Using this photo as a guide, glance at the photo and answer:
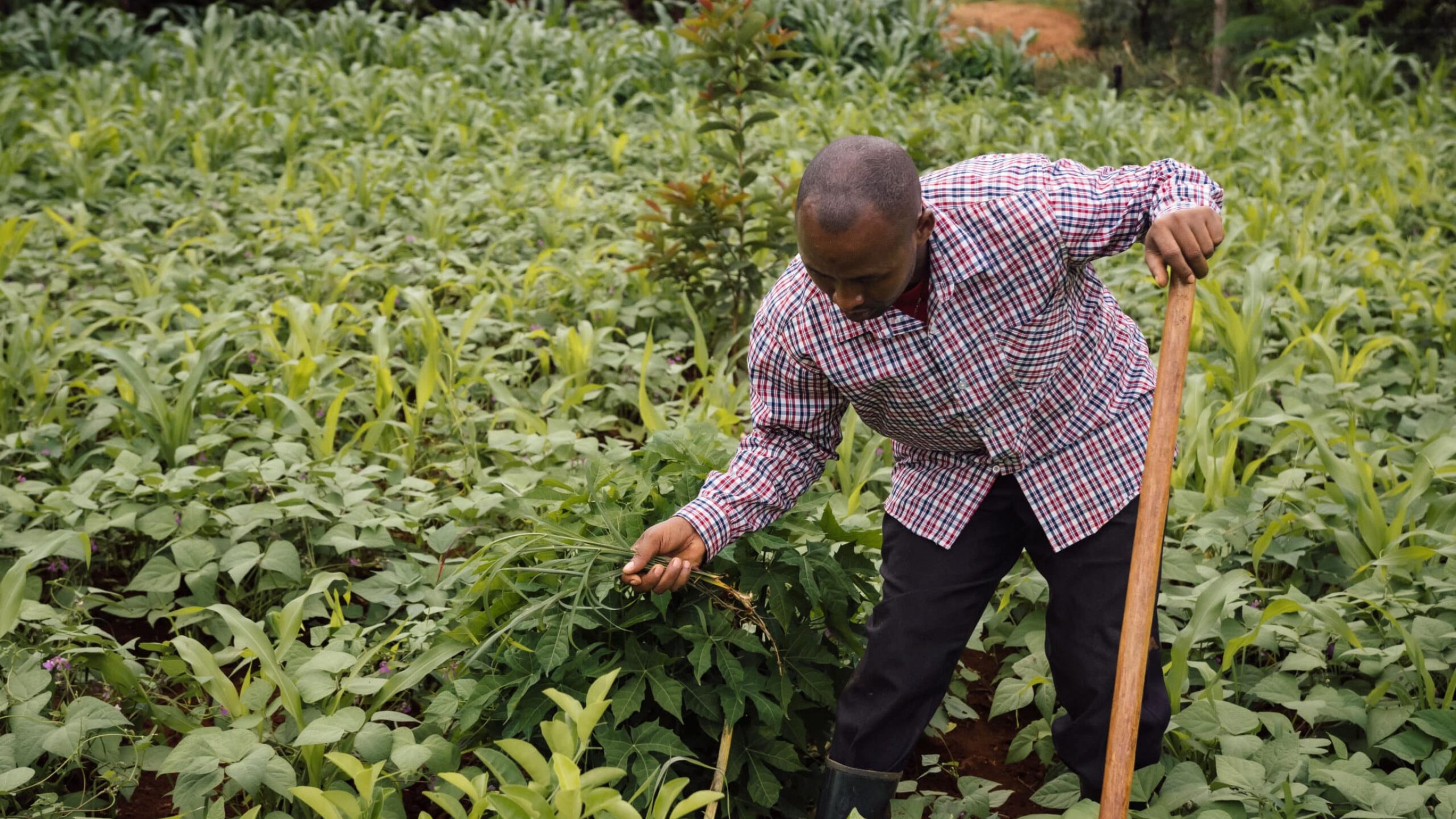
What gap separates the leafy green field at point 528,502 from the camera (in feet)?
6.66

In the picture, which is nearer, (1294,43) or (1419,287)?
(1419,287)

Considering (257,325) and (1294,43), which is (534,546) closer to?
(257,325)

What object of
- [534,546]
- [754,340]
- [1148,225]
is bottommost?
[534,546]

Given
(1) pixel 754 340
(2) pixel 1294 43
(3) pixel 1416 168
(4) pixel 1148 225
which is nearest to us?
(4) pixel 1148 225

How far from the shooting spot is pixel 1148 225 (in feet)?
6.23

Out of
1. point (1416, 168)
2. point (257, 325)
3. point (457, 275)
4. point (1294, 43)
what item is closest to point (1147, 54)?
point (1294, 43)

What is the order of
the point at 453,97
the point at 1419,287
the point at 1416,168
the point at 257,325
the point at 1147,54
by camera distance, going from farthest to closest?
1. the point at 1147,54
2. the point at 453,97
3. the point at 1416,168
4. the point at 1419,287
5. the point at 257,325

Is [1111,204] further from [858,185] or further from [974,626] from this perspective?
[974,626]

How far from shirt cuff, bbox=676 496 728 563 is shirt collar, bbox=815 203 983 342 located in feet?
1.20

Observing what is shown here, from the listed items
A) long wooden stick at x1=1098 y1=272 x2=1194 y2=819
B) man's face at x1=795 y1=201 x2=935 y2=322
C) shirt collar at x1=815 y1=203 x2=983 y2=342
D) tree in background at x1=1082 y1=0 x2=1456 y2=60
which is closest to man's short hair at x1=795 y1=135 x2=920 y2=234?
man's face at x1=795 y1=201 x2=935 y2=322

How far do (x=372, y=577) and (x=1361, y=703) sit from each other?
6.67 ft

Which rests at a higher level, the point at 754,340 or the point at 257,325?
the point at 754,340

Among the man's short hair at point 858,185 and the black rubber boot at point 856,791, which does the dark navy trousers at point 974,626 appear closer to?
the black rubber boot at point 856,791

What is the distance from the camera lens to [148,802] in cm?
225
